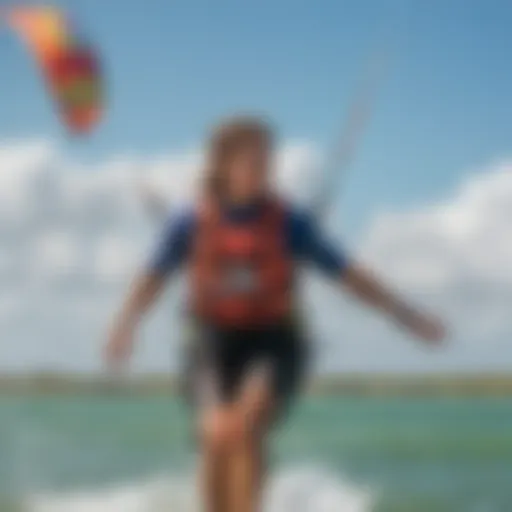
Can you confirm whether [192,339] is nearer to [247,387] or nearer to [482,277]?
[247,387]

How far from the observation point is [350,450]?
5.98 ft

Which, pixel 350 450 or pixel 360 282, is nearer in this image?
pixel 360 282

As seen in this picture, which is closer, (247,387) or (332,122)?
(247,387)

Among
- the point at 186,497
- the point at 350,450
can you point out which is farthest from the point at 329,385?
the point at 186,497

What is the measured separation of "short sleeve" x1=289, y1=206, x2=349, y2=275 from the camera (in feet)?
5.61

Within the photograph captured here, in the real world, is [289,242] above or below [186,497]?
above

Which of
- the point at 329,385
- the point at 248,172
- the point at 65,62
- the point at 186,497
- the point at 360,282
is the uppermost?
the point at 65,62

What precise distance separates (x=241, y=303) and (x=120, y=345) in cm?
16

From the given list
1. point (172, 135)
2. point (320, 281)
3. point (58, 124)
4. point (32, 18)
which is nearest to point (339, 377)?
point (320, 281)

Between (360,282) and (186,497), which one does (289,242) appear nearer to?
(360,282)

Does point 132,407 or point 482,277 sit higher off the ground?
point 482,277

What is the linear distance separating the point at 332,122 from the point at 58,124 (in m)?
0.36

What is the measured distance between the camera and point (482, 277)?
1.82 m

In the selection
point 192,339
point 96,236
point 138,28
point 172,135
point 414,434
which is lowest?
point 414,434
